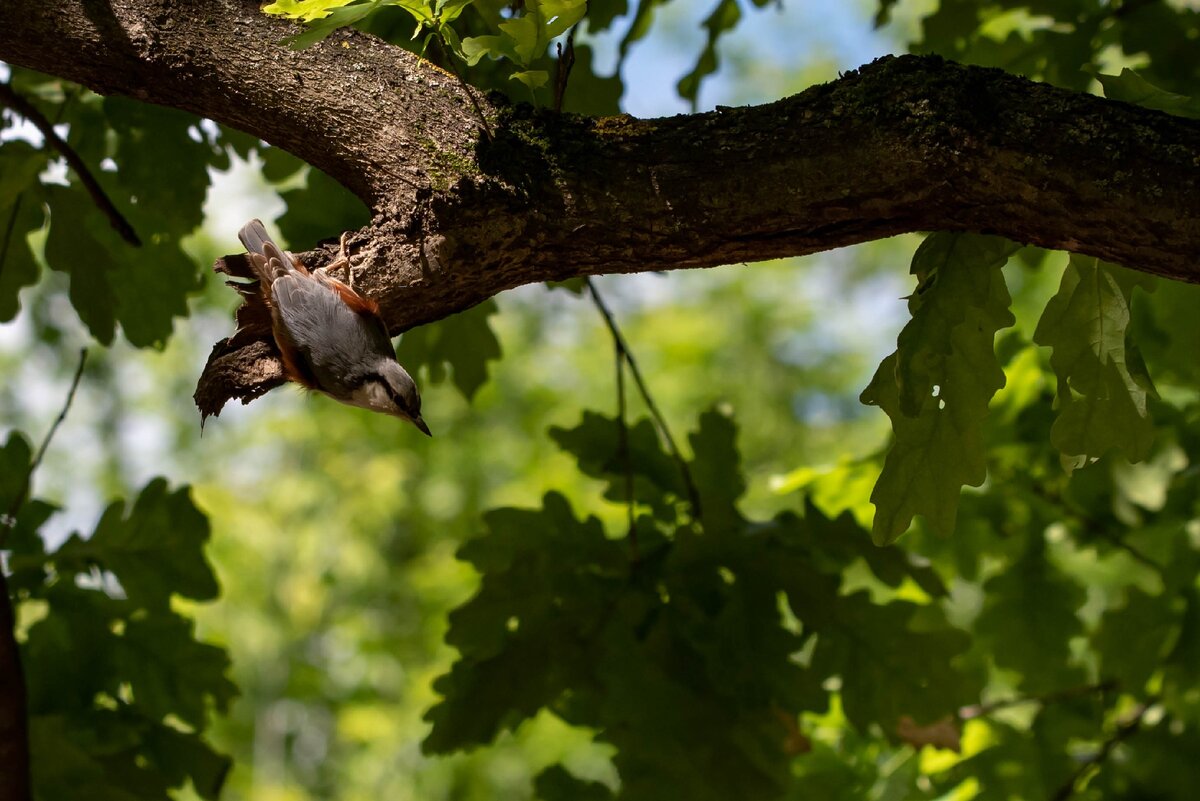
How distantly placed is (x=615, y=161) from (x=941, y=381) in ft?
1.69

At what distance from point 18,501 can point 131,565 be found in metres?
0.25

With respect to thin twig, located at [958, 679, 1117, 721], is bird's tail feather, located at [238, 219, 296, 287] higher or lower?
higher

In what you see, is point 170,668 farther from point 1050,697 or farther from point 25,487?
point 1050,697

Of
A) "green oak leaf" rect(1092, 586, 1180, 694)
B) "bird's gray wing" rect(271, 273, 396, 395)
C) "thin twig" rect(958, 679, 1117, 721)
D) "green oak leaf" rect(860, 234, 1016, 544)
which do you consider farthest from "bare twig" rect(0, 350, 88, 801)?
"green oak leaf" rect(1092, 586, 1180, 694)

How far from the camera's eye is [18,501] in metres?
2.19

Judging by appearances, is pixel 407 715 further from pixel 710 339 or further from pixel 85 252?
pixel 85 252

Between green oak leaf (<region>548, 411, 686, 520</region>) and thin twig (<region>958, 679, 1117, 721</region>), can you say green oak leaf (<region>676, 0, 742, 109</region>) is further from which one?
thin twig (<region>958, 679, 1117, 721</region>)

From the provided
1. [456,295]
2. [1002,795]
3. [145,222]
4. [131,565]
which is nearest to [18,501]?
[131,565]

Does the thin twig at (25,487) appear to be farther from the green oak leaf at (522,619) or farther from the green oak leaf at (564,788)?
the green oak leaf at (564,788)

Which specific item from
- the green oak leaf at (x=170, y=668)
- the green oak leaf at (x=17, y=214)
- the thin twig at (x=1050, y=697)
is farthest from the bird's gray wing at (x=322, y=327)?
the thin twig at (x=1050, y=697)

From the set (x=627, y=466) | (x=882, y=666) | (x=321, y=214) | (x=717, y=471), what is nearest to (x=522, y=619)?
(x=627, y=466)

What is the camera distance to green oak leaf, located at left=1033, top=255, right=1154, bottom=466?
1551 mm

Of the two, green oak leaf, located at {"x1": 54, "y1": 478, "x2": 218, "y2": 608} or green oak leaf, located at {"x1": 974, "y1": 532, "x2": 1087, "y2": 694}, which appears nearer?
green oak leaf, located at {"x1": 54, "y1": 478, "x2": 218, "y2": 608}

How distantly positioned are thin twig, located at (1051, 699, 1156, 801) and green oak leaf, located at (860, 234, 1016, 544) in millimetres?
1196
